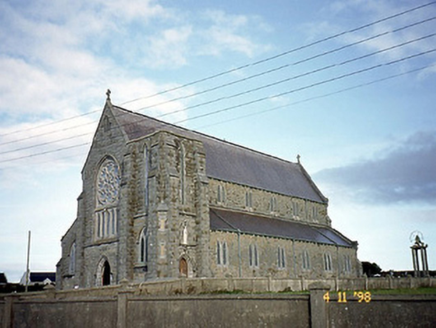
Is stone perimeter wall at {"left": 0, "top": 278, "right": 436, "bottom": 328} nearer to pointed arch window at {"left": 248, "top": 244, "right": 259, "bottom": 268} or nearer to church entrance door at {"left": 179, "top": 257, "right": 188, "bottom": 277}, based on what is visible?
church entrance door at {"left": 179, "top": 257, "right": 188, "bottom": 277}

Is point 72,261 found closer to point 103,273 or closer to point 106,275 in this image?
point 103,273

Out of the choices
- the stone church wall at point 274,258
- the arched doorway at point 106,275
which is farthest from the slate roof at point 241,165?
the arched doorway at point 106,275

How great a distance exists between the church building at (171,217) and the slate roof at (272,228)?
6.5 inches

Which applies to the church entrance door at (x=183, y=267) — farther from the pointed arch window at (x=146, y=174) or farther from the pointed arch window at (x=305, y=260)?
the pointed arch window at (x=305, y=260)

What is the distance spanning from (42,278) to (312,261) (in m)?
71.5

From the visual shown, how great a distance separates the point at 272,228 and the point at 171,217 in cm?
1417

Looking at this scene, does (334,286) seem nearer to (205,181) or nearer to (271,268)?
(271,268)

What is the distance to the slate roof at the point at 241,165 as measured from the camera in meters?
39.3

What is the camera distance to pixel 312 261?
1829 inches

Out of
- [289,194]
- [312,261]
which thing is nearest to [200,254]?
[312,261]

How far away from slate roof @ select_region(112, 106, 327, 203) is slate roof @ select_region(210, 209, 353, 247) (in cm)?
336

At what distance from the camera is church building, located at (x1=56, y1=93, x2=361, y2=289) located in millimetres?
33531

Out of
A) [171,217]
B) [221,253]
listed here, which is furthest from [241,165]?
[171,217]

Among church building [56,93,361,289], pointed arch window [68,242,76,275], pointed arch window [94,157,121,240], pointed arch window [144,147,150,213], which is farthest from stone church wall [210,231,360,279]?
pointed arch window [68,242,76,275]
